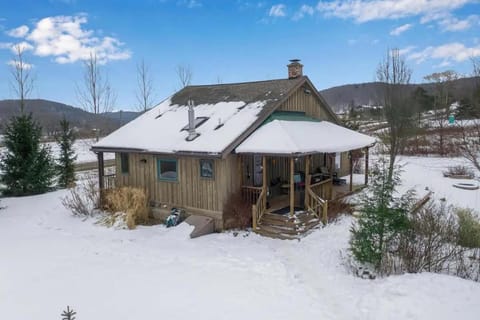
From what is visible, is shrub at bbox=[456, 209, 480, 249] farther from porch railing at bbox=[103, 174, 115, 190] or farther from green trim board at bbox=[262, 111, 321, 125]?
porch railing at bbox=[103, 174, 115, 190]

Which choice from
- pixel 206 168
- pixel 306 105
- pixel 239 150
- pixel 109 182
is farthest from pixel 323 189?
pixel 109 182

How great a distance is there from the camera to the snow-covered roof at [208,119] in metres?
10.8

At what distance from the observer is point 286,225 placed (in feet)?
32.7

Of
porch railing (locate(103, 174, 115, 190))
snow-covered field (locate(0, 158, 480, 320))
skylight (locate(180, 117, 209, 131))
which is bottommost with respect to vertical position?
snow-covered field (locate(0, 158, 480, 320))

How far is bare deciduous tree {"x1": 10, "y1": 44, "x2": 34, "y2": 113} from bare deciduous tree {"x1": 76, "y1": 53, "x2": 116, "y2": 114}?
3.42 metres

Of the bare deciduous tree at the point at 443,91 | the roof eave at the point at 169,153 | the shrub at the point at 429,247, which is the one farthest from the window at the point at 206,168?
the bare deciduous tree at the point at 443,91

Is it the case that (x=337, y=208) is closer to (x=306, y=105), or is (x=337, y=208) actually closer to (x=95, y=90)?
(x=306, y=105)

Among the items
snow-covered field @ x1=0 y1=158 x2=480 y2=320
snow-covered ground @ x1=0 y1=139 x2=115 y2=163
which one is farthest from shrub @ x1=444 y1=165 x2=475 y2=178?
snow-covered ground @ x1=0 y1=139 x2=115 y2=163

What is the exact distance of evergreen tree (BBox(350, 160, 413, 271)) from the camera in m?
6.66

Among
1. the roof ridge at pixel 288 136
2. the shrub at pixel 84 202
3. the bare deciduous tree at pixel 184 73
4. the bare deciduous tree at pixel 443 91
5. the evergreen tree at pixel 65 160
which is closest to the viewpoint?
the roof ridge at pixel 288 136

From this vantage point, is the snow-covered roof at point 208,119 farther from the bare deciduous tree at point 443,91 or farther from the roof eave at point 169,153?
the bare deciduous tree at point 443,91

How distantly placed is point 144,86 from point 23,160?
13914mm

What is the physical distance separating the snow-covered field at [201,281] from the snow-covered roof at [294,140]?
2.54 m

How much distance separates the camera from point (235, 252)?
338 inches
